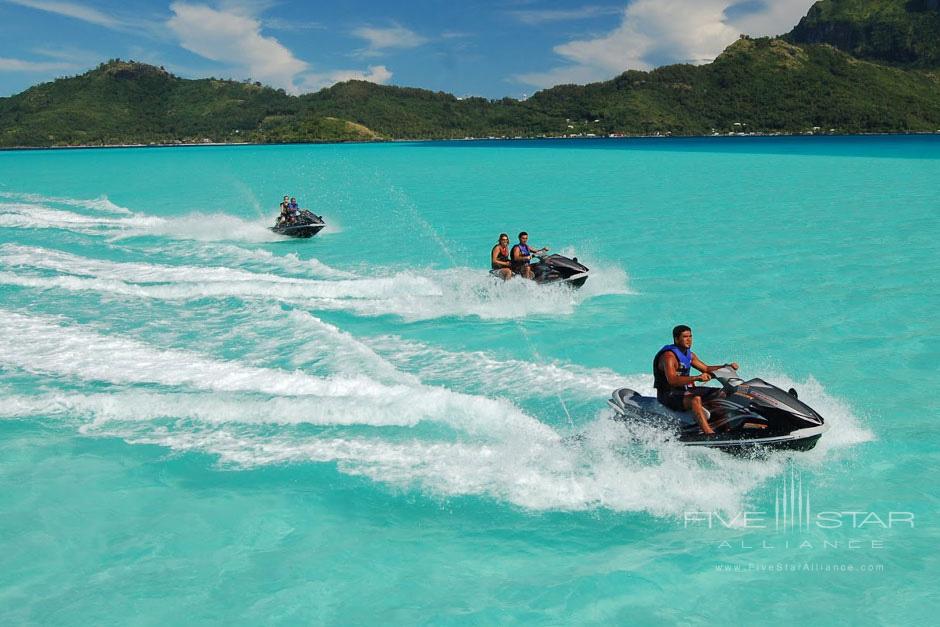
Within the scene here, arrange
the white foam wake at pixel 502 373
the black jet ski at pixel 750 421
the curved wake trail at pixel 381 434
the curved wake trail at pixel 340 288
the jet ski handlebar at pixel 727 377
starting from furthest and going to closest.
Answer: the curved wake trail at pixel 340 288 < the white foam wake at pixel 502 373 < the jet ski handlebar at pixel 727 377 < the curved wake trail at pixel 381 434 < the black jet ski at pixel 750 421

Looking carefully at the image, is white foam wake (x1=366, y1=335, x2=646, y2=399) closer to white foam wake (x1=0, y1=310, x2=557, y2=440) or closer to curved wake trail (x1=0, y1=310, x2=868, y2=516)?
curved wake trail (x1=0, y1=310, x2=868, y2=516)

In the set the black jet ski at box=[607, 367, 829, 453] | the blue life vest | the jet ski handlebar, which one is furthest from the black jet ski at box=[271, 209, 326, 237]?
the jet ski handlebar

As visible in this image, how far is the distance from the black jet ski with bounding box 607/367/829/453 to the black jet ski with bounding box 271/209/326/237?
70.9 ft

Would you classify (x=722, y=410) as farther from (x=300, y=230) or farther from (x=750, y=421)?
(x=300, y=230)

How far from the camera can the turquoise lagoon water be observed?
6754 millimetres

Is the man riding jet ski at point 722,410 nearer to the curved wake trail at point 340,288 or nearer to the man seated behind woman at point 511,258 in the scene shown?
the curved wake trail at point 340,288

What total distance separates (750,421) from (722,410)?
1.16ft

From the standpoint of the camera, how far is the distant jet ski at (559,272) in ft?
55.9

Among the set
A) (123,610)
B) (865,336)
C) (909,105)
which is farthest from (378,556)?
(909,105)

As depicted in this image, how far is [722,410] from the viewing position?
8398 mm

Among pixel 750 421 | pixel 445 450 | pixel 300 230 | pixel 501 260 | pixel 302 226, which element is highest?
pixel 302 226

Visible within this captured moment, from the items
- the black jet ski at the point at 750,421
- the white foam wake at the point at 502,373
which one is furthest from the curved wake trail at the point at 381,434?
the white foam wake at the point at 502,373

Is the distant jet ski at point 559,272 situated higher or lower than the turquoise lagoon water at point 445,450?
higher

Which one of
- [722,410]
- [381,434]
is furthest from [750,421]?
[381,434]
